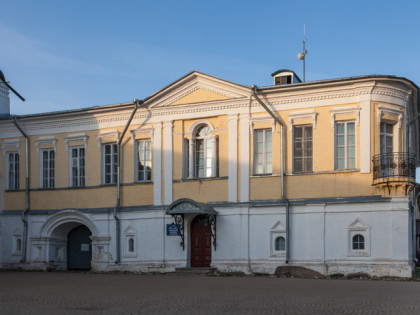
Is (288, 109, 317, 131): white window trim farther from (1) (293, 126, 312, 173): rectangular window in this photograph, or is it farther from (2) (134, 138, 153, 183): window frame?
(2) (134, 138, 153, 183): window frame

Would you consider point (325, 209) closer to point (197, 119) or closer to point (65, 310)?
point (197, 119)

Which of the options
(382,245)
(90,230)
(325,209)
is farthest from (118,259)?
(382,245)

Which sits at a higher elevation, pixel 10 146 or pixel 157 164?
pixel 10 146

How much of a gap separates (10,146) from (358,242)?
16421mm

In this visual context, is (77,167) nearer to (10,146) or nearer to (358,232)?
(10,146)

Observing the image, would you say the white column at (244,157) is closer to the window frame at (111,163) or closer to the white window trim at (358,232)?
the white window trim at (358,232)

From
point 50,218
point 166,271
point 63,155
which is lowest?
Answer: point 166,271

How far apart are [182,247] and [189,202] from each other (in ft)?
7.13

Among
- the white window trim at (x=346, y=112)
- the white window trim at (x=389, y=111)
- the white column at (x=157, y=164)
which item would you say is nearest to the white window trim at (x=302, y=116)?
the white window trim at (x=346, y=112)

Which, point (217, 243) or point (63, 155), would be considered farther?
point (63, 155)

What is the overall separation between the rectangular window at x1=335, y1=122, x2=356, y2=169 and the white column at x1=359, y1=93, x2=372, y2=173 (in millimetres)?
395

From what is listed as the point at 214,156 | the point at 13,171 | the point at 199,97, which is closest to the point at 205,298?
the point at 214,156

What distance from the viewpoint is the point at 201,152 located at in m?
27.3

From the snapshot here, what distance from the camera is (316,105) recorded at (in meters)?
25.1
